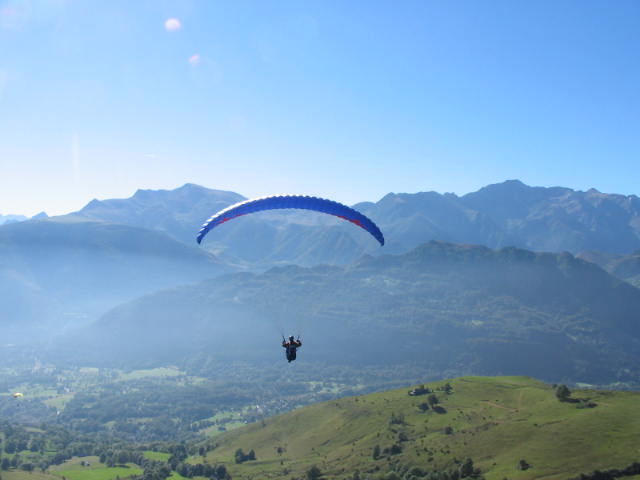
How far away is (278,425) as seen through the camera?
177875mm

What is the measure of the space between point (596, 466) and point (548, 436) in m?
18.9

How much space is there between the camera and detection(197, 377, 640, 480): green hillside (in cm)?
9650

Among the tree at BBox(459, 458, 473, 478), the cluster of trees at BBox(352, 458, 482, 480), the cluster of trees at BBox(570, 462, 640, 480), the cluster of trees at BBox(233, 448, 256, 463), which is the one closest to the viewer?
the cluster of trees at BBox(570, 462, 640, 480)

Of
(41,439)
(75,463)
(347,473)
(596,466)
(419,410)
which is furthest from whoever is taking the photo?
(41,439)

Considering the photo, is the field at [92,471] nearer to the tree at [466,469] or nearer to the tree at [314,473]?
the tree at [314,473]

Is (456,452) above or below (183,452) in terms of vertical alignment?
above

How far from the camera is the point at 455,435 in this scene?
403 feet

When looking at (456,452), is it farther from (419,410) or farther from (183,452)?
(183,452)

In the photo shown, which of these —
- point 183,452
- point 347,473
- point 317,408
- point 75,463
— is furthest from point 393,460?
point 75,463

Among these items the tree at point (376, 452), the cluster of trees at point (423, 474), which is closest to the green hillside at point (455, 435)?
the cluster of trees at point (423, 474)

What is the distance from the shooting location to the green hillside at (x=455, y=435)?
96500mm

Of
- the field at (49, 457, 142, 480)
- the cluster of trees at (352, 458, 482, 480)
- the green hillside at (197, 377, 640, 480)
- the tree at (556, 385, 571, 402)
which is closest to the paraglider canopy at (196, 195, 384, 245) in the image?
the cluster of trees at (352, 458, 482, 480)

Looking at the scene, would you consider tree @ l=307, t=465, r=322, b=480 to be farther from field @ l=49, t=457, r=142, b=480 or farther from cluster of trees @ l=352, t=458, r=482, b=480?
field @ l=49, t=457, r=142, b=480

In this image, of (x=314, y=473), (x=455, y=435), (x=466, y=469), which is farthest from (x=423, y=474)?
(x=314, y=473)
